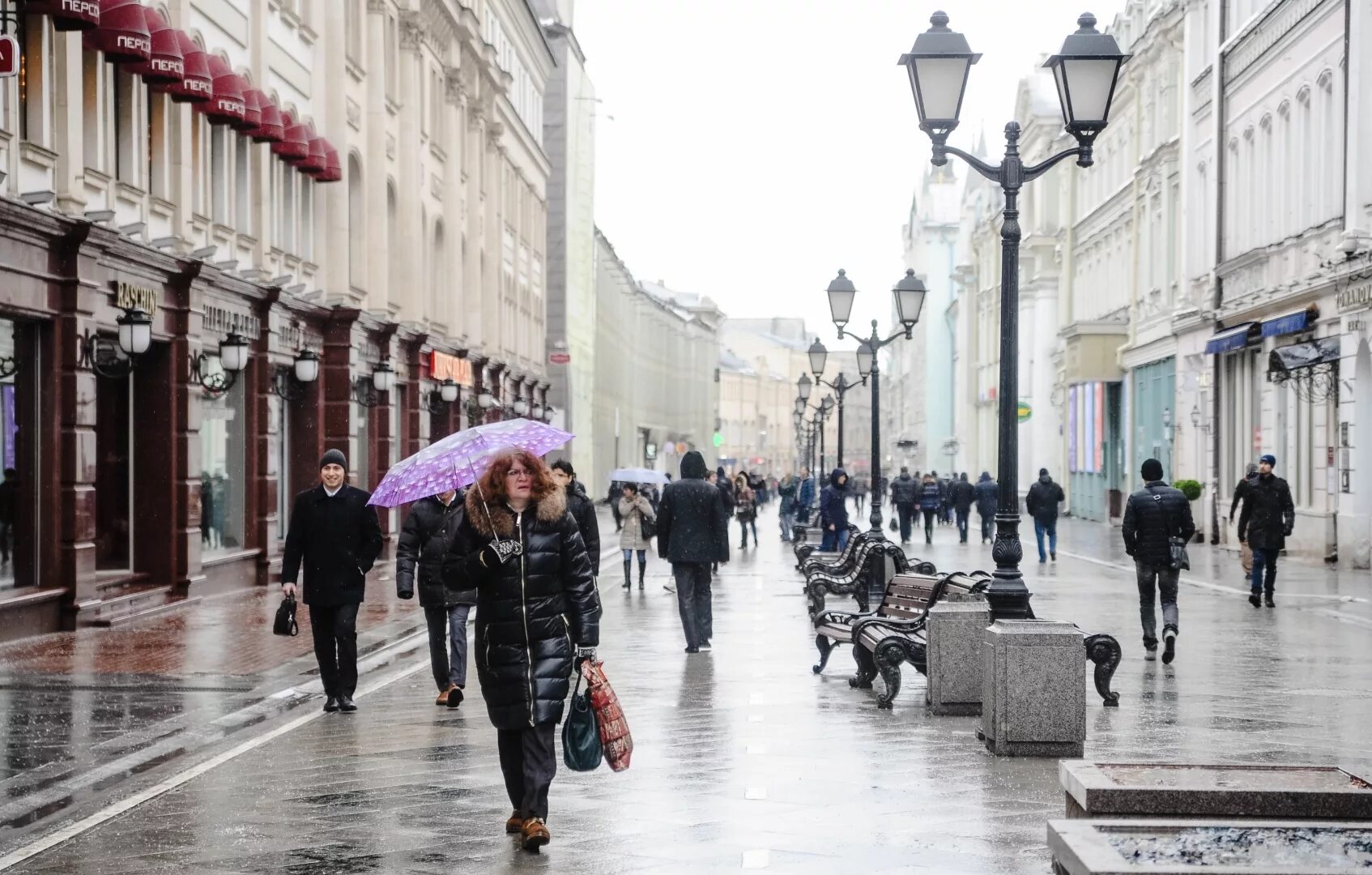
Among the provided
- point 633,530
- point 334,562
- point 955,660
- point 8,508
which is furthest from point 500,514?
point 633,530

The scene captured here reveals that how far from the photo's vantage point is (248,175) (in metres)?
27.2

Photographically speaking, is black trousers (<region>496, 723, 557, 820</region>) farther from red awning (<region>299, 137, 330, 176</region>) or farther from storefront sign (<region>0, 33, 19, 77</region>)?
red awning (<region>299, 137, 330, 176</region>)

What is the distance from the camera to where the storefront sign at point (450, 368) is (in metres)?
39.6

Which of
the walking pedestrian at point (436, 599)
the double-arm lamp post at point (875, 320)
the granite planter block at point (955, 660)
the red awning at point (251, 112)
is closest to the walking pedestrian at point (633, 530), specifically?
the double-arm lamp post at point (875, 320)

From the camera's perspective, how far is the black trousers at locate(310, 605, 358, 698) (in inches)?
513

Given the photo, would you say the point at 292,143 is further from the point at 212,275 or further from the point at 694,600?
the point at 694,600

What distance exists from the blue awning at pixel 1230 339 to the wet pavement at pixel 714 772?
65.2 ft

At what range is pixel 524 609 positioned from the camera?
26.8 feet

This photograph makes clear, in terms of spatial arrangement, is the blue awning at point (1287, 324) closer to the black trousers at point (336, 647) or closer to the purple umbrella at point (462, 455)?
the black trousers at point (336, 647)

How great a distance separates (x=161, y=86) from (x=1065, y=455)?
49652mm

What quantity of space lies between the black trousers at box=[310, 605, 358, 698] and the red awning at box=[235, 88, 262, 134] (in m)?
12.5

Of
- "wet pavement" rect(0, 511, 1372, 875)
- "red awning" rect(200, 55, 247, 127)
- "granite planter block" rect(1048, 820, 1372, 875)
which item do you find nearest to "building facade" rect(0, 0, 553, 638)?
"red awning" rect(200, 55, 247, 127)

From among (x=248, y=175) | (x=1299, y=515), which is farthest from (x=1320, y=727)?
(x=1299, y=515)

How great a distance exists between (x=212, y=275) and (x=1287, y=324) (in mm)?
18872
